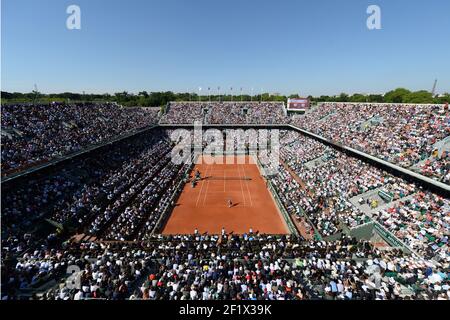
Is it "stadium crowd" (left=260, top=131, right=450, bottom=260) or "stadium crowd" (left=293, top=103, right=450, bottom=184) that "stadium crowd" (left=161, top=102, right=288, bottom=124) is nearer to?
"stadium crowd" (left=293, top=103, right=450, bottom=184)

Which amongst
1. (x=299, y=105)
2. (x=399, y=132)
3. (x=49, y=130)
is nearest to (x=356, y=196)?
(x=399, y=132)

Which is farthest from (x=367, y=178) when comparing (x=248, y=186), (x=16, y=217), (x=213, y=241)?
(x=16, y=217)

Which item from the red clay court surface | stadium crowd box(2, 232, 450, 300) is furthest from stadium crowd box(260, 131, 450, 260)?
stadium crowd box(2, 232, 450, 300)

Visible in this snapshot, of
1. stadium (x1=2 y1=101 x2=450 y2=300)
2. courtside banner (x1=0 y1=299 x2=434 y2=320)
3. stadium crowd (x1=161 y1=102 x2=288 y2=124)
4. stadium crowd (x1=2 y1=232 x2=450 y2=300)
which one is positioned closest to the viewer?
courtside banner (x1=0 y1=299 x2=434 y2=320)
